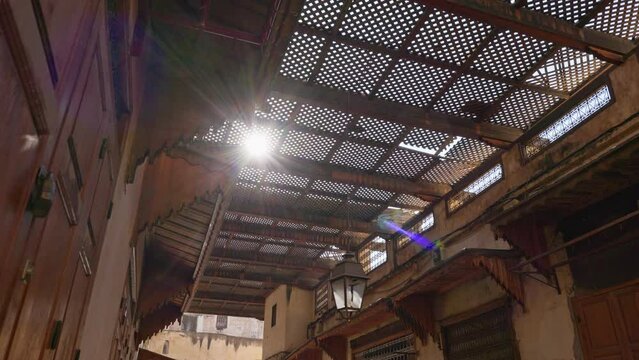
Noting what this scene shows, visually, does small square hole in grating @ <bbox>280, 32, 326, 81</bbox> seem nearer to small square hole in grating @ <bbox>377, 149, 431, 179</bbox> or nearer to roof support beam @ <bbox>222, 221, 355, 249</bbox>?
small square hole in grating @ <bbox>377, 149, 431, 179</bbox>

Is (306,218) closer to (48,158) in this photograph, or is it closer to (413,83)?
(413,83)

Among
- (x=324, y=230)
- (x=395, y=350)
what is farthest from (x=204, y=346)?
(x=395, y=350)

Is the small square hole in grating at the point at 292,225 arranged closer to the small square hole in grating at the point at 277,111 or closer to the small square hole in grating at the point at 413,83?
the small square hole in grating at the point at 277,111

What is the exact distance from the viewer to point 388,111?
794 centimetres

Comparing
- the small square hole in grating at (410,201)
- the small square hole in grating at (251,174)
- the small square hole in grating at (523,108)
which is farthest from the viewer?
the small square hole in grating at (410,201)

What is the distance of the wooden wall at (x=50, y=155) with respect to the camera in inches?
51.0

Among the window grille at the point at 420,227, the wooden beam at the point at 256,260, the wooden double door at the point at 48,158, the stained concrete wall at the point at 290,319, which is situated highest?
the wooden beam at the point at 256,260

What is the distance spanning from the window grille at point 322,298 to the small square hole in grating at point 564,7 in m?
11.9

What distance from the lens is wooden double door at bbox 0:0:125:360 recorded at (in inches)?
51.0

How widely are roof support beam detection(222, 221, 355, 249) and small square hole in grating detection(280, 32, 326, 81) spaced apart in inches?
253

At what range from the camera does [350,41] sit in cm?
689

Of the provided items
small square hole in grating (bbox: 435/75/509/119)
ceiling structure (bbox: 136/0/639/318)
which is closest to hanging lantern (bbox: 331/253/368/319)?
ceiling structure (bbox: 136/0/639/318)

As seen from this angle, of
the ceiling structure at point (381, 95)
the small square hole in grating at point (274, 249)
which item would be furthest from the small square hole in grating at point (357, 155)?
the small square hole in grating at point (274, 249)

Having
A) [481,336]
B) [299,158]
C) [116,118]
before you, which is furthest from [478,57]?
[116,118]
